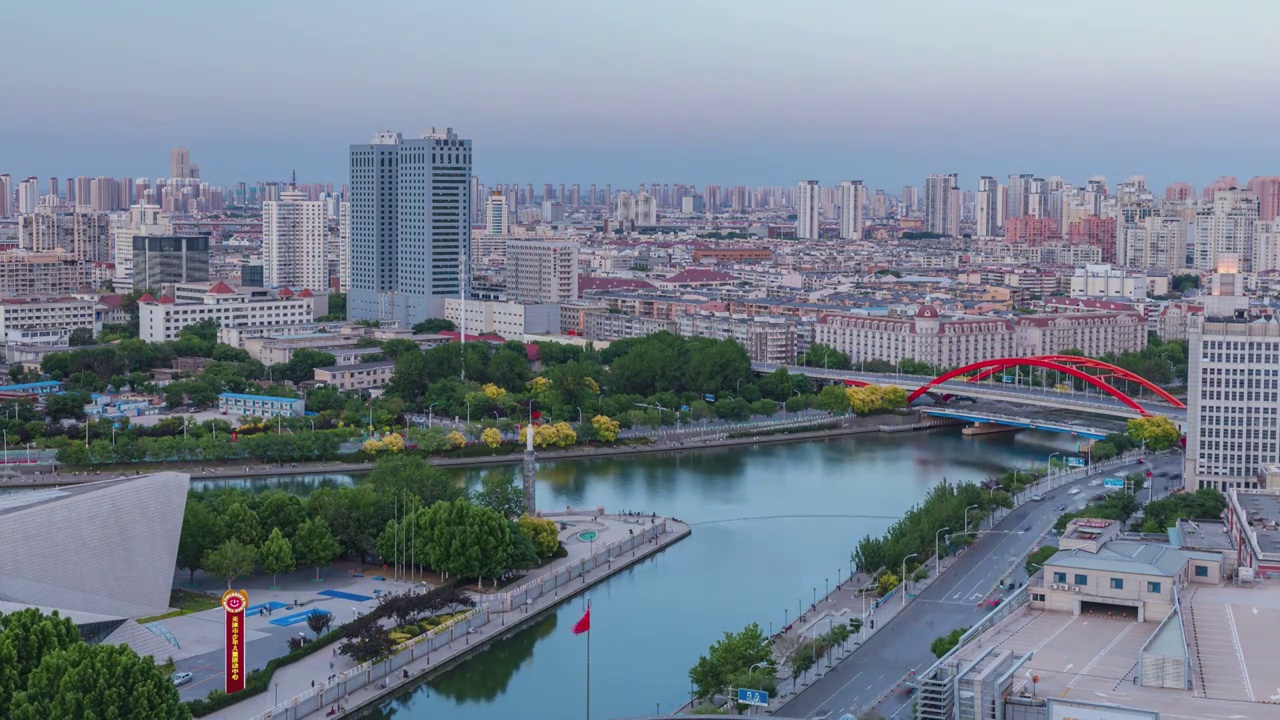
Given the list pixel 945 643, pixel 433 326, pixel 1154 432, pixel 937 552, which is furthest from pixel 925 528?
pixel 433 326

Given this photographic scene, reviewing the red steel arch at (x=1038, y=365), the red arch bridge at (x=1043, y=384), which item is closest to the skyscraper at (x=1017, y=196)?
the red arch bridge at (x=1043, y=384)

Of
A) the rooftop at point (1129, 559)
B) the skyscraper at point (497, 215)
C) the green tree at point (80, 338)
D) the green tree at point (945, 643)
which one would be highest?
the skyscraper at point (497, 215)

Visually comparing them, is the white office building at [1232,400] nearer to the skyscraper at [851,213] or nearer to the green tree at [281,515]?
the green tree at [281,515]

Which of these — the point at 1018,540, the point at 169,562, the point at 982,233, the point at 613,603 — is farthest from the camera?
the point at 982,233

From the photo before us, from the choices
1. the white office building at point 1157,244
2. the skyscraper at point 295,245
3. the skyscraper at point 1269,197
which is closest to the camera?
the skyscraper at point 295,245

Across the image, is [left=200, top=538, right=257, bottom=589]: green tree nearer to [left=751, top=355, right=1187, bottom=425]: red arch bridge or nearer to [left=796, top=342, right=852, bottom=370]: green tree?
[left=751, top=355, right=1187, bottom=425]: red arch bridge

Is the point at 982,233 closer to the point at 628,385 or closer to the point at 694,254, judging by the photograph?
the point at 694,254

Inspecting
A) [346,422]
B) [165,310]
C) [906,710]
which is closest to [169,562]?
[906,710]
